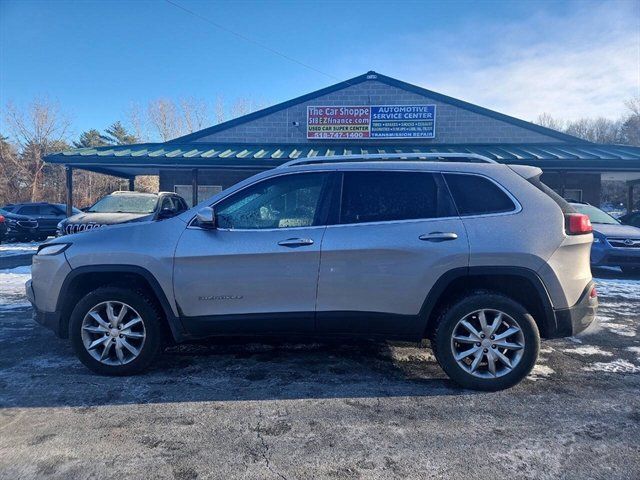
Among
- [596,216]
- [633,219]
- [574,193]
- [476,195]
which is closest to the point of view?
[476,195]

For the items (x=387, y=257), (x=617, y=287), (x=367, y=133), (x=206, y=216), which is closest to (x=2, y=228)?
(x=367, y=133)

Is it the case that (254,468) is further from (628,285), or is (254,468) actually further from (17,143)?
(17,143)

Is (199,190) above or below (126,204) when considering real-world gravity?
above

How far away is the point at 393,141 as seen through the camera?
14.5 m

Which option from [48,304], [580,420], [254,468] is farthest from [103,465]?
[580,420]

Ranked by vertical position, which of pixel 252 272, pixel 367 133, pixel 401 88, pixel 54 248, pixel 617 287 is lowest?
pixel 617 287

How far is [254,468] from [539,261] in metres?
2.67

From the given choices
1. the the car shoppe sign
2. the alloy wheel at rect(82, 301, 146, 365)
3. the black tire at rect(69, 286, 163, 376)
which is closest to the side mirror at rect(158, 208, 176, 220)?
the black tire at rect(69, 286, 163, 376)

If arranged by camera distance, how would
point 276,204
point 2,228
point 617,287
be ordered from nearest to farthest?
point 276,204
point 617,287
point 2,228

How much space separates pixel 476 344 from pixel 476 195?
1.29m

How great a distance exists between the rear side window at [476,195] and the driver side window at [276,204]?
118 cm

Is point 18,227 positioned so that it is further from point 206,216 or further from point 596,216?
point 596,216

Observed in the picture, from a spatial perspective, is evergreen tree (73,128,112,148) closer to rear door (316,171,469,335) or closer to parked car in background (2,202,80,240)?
parked car in background (2,202,80,240)

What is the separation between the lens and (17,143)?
39906 mm
